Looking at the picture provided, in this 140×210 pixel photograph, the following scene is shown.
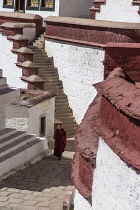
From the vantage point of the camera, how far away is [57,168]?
11516 millimetres

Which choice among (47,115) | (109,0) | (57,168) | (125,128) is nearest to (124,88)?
(125,128)

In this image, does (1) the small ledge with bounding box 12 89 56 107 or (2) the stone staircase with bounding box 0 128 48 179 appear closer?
(2) the stone staircase with bounding box 0 128 48 179

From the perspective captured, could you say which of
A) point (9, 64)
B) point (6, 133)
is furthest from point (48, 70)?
point (6, 133)

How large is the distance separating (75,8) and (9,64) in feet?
16.6

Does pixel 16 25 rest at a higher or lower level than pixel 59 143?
higher

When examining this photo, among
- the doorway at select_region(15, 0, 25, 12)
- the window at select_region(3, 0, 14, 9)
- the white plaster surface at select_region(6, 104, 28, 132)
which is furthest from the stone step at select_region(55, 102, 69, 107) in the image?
the window at select_region(3, 0, 14, 9)

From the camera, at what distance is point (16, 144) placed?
1134cm

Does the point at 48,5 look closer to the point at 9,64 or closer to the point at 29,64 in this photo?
the point at 9,64

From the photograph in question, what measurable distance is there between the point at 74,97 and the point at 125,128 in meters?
12.1

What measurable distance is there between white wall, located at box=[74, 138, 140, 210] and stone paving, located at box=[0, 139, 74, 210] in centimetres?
357

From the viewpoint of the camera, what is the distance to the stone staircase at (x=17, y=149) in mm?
10531

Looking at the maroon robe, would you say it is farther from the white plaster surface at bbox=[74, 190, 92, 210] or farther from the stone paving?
the white plaster surface at bbox=[74, 190, 92, 210]

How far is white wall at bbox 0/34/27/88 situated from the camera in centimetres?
1725

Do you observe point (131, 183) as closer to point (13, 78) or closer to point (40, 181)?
point (40, 181)
